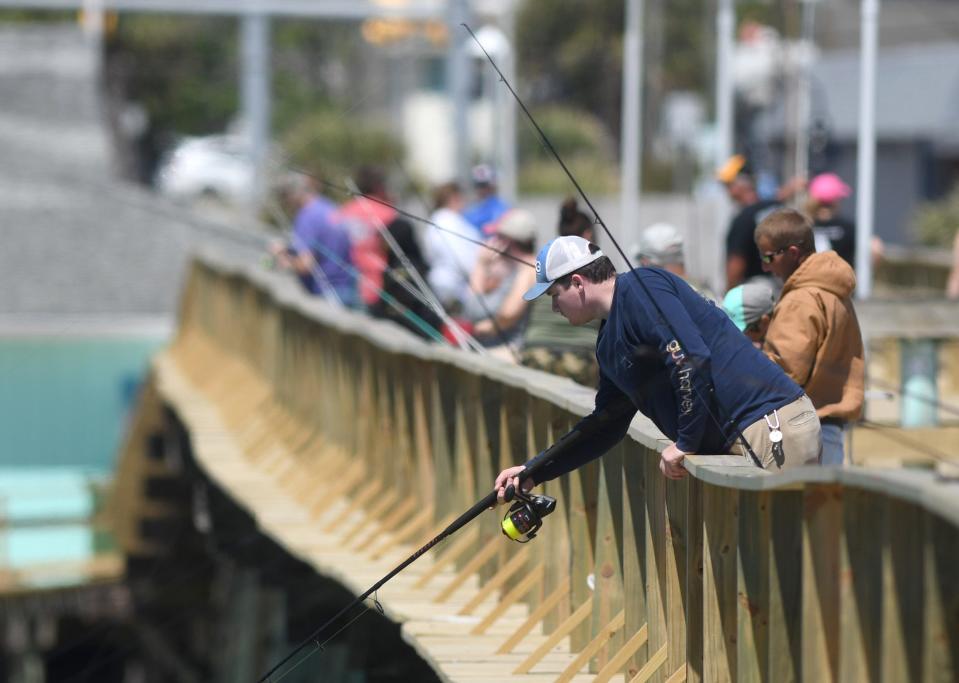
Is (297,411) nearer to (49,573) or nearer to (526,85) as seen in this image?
(49,573)

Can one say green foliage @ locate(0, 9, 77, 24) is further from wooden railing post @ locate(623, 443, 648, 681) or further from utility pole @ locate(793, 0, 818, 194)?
wooden railing post @ locate(623, 443, 648, 681)

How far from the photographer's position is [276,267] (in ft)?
54.7

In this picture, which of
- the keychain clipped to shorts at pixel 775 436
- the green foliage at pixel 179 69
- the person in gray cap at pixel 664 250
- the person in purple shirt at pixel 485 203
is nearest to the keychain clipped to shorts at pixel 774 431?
the keychain clipped to shorts at pixel 775 436

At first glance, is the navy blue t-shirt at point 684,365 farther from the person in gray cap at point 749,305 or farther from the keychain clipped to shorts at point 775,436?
the person in gray cap at point 749,305

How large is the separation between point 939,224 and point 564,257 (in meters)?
21.4

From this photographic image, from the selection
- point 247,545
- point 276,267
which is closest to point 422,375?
point 247,545

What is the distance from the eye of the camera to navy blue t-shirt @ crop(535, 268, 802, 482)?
5438mm

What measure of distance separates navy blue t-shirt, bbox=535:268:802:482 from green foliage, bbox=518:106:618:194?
28438 mm

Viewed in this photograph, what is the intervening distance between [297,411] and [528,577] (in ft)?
18.1

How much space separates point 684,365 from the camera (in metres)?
5.43

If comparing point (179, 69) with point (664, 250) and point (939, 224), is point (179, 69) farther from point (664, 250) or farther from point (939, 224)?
point (664, 250)

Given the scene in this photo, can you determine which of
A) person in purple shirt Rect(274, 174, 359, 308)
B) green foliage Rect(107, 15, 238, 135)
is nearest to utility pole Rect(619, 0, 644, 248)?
person in purple shirt Rect(274, 174, 359, 308)

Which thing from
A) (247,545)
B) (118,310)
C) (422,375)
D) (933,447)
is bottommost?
(118,310)

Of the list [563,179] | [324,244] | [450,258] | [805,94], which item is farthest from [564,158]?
[450,258]
